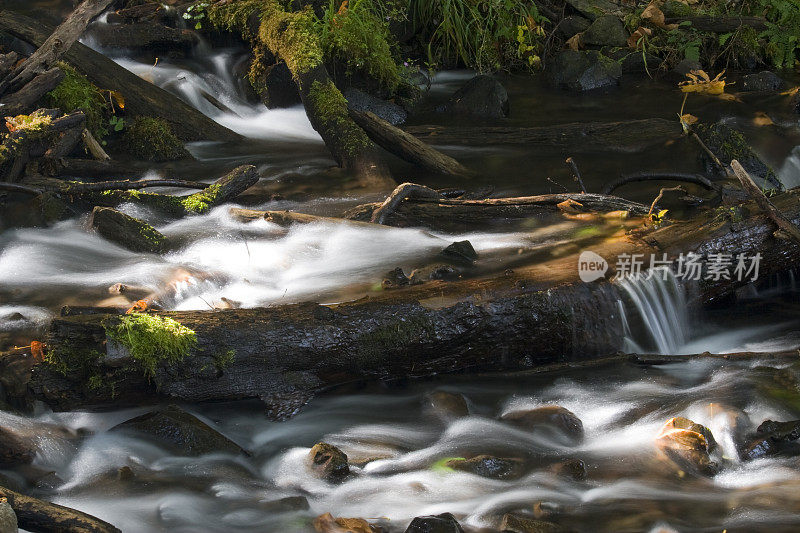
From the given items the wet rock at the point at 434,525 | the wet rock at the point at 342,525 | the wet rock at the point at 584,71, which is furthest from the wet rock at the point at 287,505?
the wet rock at the point at 584,71

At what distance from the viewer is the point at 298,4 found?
9.23m

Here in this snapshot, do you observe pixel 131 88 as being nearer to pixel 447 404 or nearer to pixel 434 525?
pixel 447 404

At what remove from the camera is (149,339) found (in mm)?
3725

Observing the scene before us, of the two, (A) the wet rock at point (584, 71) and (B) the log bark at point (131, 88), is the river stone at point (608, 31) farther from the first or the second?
(B) the log bark at point (131, 88)

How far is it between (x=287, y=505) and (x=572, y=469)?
1.25 m

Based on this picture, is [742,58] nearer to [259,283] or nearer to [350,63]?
[350,63]

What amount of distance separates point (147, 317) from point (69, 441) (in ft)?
2.34

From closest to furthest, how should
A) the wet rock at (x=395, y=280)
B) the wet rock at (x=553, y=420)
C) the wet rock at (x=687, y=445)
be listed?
the wet rock at (x=687, y=445)
the wet rock at (x=553, y=420)
the wet rock at (x=395, y=280)

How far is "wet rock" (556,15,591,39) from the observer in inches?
434

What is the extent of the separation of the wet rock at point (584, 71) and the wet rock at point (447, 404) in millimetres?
6624

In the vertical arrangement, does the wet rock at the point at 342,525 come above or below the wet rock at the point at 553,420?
below

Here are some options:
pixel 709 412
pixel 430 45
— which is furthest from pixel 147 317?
pixel 430 45

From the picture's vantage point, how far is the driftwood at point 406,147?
7094 millimetres

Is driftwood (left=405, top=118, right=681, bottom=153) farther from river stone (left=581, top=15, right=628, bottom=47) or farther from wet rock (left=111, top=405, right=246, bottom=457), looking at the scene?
wet rock (left=111, top=405, right=246, bottom=457)
